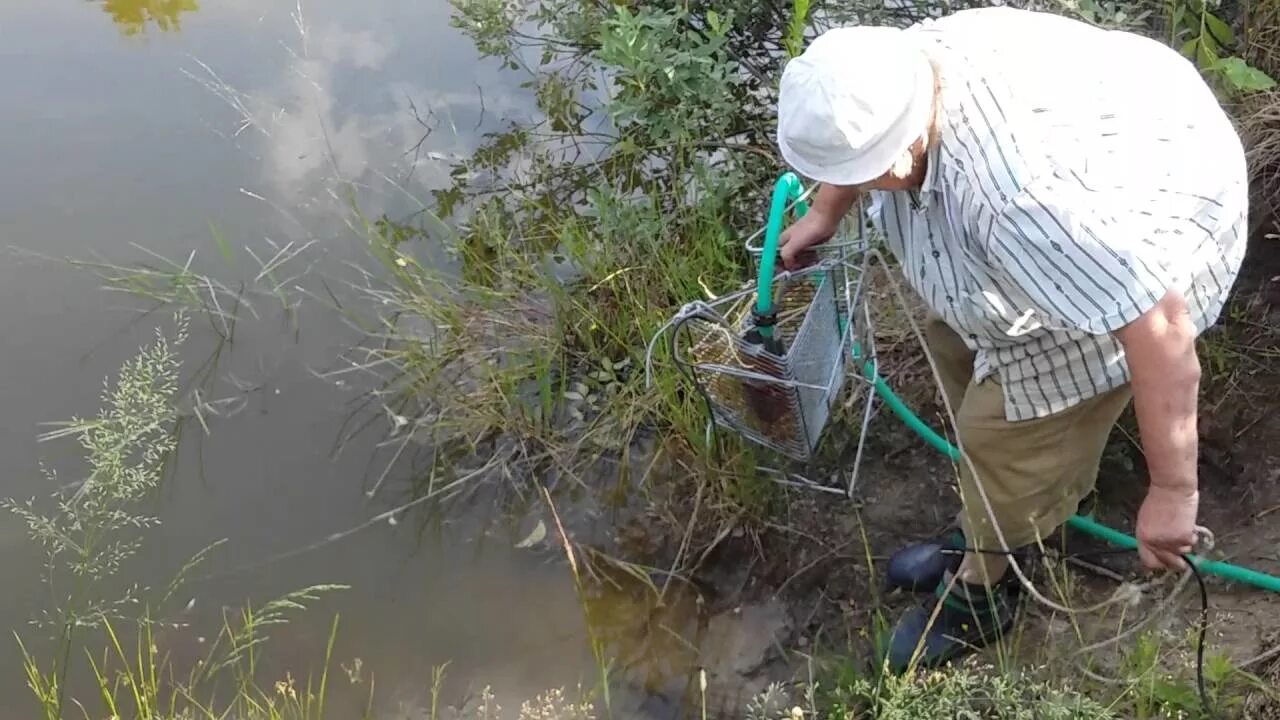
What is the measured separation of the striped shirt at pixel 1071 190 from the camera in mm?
1373

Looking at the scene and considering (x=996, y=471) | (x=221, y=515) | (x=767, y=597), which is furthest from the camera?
(x=221, y=515)

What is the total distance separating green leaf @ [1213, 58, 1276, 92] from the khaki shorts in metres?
0.94

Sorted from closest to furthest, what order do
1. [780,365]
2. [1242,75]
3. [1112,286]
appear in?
[1112,286]
[780,365]
[1242,75]

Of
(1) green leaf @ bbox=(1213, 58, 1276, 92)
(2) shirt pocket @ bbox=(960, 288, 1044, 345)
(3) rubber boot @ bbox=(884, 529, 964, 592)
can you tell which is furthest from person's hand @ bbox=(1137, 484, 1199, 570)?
(1) green leaf @ bbox=(1213, 58, 1276, 92)

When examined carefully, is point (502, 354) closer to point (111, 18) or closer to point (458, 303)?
point (458, 303)

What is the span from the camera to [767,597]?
2.44 m

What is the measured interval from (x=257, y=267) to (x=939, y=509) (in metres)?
2.34

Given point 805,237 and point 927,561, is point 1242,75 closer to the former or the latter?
point 805,237

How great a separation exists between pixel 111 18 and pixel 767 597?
3910 millimetres

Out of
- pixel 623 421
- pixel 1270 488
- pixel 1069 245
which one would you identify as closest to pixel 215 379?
pixel 623 421

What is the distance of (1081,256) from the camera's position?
53.4 inches

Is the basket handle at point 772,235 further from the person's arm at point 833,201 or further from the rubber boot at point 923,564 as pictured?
the rubber boot at point 923,564

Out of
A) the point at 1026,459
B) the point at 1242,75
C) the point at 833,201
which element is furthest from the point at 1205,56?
the point at 1026,459

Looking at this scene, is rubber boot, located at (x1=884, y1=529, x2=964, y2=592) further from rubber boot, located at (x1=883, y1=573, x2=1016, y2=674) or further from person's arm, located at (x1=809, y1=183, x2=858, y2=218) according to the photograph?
person's arm, located at (x1=809, y1=183, x2=858, y2=218)
